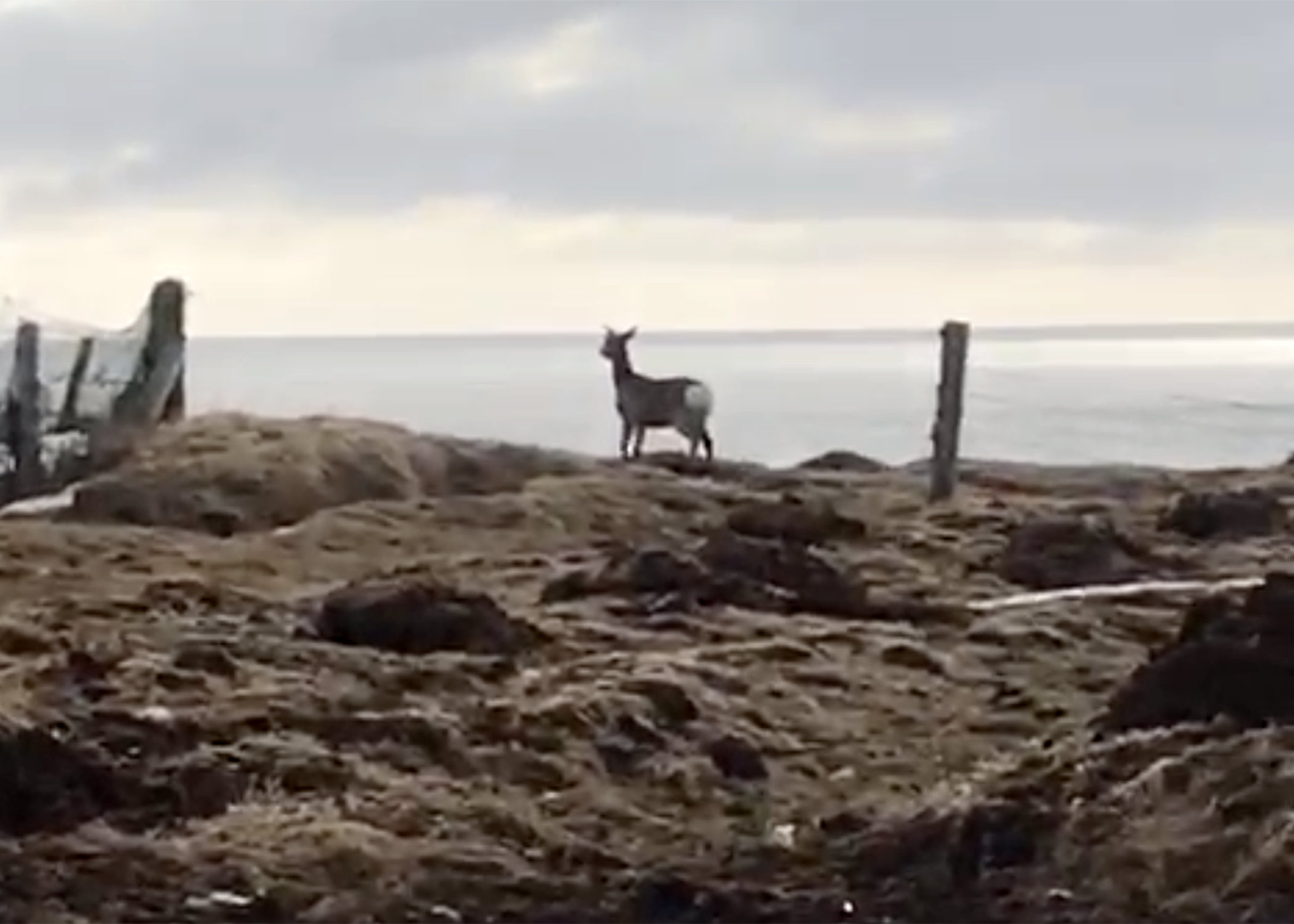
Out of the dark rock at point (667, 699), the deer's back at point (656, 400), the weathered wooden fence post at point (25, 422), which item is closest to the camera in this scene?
the dark rock at point (667, 699)

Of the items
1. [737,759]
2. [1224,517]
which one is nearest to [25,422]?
[1224,517]

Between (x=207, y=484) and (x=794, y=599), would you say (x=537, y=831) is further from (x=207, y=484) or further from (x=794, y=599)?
(x=207, y=484)

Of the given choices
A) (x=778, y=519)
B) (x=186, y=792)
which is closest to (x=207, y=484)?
(x=778, y=519)

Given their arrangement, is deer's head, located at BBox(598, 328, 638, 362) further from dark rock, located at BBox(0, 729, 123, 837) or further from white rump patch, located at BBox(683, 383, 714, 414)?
dark rock, located at BBox(0, 729, 123, 837)

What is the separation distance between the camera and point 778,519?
16.5 m

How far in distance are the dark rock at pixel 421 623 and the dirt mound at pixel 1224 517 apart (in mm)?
6047

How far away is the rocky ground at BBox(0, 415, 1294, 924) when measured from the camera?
8.09m

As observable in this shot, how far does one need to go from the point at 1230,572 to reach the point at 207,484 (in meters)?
6.59

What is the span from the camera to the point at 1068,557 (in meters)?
14.9

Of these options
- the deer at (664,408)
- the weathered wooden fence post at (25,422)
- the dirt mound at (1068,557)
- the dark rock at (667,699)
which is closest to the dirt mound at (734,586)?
the dirt mound at (1068,557)

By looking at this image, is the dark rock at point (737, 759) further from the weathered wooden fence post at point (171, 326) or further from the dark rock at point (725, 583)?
the weathered wooden fence post at point (171, 326)

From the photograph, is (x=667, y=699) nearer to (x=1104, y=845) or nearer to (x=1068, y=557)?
(x=1104, y=845)

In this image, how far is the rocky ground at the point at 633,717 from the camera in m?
8.09

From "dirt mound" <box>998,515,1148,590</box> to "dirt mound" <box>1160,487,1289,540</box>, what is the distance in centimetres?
122
